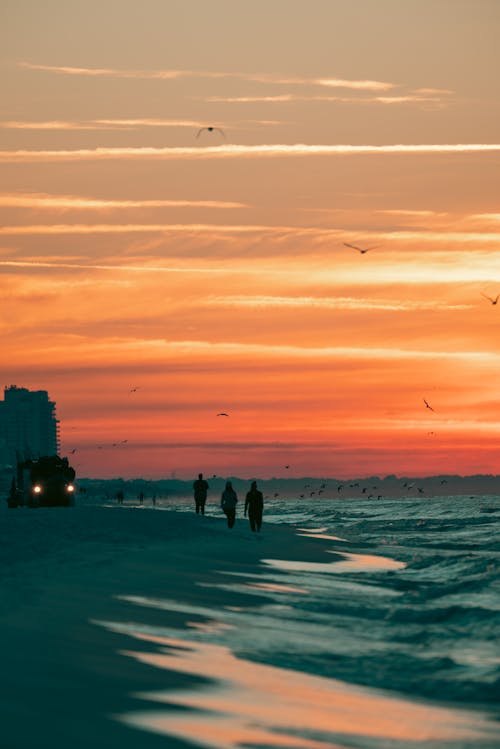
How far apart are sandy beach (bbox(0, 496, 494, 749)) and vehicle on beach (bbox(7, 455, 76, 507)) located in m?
40.5

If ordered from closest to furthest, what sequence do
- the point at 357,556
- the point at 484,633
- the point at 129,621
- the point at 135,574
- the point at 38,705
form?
the point at 38,705 → the point at 129,621 → the point at 484,633 → the point at 135,574 → the point at 357,556

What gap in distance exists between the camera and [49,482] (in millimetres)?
63906

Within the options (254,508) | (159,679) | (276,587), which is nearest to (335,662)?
(159,679)

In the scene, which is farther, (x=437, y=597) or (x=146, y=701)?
(x=437, y=597)

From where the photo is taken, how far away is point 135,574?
23.1 meters

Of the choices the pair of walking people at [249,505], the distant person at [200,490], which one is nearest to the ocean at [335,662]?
the pair of walking people at [249,505]

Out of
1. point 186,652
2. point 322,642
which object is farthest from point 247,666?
point 322,642

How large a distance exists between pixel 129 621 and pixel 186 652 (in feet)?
7.12

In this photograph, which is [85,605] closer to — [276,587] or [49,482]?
[276,587]

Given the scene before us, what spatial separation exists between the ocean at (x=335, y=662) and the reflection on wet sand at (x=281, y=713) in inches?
0.6

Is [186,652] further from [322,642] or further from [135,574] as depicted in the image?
[135,574]

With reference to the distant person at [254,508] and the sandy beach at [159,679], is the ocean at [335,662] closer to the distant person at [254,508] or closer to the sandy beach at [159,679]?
the sandy beach at [159,679]

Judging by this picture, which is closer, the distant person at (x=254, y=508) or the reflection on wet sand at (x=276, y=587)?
the reflection on wet sand at (x=276, y=587)

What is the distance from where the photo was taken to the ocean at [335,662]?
10766mm
